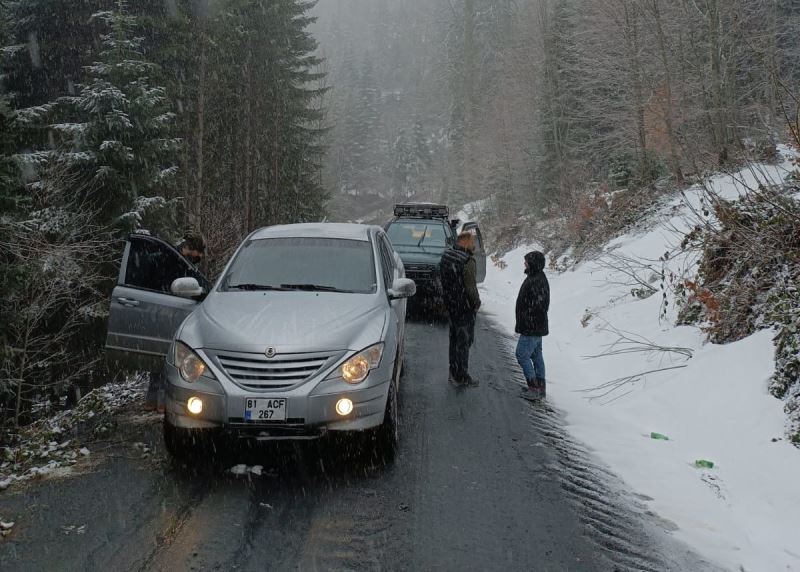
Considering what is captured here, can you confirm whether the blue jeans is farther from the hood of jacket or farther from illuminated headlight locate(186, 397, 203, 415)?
illuminated headlight locate(186, 397, 203, 415)

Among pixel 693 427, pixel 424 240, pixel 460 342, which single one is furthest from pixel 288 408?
pixel 424 240

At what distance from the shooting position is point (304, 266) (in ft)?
19.6

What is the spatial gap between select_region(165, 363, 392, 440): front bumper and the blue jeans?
11.0ft

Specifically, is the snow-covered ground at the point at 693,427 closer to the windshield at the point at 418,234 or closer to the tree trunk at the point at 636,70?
the windshield at the point at 418,234

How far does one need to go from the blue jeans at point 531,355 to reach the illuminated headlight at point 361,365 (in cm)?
321

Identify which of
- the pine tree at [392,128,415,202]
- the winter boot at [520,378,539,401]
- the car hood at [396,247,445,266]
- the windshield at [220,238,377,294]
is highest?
the windshield at [220,238,377,294]

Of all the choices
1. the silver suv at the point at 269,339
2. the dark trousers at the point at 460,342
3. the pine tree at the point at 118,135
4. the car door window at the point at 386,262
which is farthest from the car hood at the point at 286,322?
the pine tree at the point at 118,135

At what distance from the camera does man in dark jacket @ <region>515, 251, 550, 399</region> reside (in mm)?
7211

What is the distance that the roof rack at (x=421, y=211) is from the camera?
15711mm

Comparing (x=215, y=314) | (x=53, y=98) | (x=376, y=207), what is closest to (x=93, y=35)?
(x=53, y=98)

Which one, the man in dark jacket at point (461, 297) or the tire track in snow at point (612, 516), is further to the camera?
the man in dark jacket at point (461, 297)

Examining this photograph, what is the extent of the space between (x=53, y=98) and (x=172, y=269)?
45.7 ft

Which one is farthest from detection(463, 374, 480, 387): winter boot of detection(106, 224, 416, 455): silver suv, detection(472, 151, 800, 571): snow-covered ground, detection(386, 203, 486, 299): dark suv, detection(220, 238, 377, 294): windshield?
detection(386, 203, 486, 299): dark suv

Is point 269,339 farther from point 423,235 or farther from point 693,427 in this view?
point 423,235
